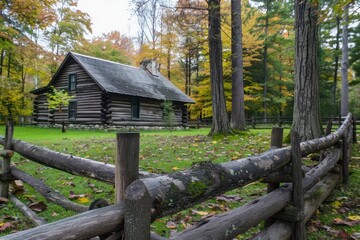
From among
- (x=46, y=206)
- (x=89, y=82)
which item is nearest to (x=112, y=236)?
(x=46, y=206)

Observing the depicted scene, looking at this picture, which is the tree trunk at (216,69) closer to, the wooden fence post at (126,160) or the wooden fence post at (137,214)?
the wooden fence post at (126,160)

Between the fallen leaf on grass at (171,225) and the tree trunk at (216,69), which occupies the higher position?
the tree trunk at (216,69)

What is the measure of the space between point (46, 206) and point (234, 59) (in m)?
15.1

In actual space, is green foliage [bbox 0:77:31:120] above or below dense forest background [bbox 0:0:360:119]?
below

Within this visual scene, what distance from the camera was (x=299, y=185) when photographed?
→ 9.95 ft

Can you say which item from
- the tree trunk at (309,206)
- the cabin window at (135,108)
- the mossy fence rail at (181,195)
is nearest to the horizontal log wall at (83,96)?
the cabin window at (135,108)

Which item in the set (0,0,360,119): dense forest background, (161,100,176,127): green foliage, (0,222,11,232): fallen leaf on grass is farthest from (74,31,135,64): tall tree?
(0,222,11,232): fallen leaf on grass

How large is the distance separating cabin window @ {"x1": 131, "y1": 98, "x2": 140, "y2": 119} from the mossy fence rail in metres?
19.2

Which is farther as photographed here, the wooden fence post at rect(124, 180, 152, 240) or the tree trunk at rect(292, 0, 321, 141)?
the tree trunk at rect(292, 0, 321, 141)

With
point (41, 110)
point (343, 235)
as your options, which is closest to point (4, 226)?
point (343, 235)

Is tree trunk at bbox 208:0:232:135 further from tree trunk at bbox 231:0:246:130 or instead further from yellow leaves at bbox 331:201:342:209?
yellow leaves at bbox 331:201:342:209

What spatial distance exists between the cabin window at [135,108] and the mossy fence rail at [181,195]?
19153mm

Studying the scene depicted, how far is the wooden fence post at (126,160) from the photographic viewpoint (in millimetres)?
1678

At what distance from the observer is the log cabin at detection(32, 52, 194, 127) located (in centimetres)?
2145
